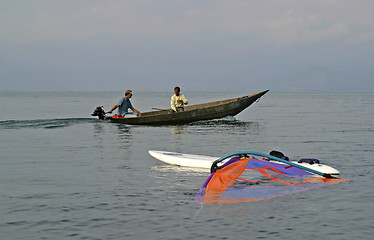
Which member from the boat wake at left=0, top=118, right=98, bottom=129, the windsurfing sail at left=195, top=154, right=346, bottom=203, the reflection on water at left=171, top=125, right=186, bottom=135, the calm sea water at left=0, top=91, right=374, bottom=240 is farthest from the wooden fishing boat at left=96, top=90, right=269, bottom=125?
the windsurfing sail at left=195, top=154, right=346, bottom=203

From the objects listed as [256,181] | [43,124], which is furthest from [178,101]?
[256,181]

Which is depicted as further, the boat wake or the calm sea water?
the boat wake

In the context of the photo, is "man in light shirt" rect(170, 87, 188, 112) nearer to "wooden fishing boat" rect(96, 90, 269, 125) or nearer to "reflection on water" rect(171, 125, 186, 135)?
"wooden fishing boat" rect(96, 90, 269, 125)

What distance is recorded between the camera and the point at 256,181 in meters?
11.3

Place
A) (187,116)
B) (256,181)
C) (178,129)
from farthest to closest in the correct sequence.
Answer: (187,116), (178,129), (256,181)

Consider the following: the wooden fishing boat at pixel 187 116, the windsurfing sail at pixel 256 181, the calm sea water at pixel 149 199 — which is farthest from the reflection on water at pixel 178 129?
the windsurfing sail at pixel 256 181

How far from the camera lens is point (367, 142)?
19.5 m

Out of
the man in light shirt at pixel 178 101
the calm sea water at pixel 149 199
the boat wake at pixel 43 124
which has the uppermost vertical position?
the man in light shirt at pixel 178 101

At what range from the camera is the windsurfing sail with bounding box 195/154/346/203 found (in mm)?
9805

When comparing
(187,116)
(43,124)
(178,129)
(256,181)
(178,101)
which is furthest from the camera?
(43,124)

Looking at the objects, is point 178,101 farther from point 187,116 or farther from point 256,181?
point 256,181

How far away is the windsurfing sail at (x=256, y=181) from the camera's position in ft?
32.2

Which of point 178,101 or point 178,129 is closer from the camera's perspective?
point 178,129

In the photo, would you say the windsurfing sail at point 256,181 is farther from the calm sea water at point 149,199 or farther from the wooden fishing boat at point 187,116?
the wooden fishing boat at point 187,116
